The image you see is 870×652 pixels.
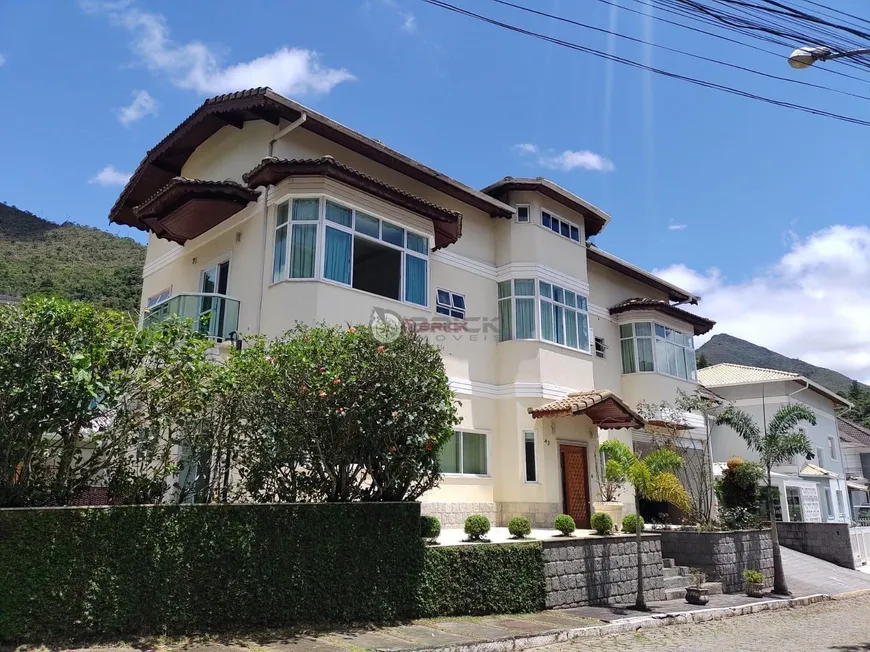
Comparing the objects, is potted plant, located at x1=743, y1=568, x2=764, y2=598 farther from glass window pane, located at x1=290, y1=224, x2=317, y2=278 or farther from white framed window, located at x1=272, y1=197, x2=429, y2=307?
glass window pane, located at x1=290, y1=224, x2=317, y2=278

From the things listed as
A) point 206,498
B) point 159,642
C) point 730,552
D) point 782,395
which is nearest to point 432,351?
point 206,498

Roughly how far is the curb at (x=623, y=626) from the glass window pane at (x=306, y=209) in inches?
342

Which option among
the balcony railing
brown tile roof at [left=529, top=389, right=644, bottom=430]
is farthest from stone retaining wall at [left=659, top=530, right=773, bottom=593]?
the balcony railing

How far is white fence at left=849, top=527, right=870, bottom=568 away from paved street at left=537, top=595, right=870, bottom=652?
9144 mm

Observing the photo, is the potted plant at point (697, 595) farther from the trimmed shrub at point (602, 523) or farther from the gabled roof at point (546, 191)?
the gabled roof at point (546, 191)

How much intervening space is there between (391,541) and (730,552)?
10.2 m

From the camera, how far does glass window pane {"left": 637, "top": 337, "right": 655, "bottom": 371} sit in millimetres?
22484

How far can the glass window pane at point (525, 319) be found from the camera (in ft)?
60.0

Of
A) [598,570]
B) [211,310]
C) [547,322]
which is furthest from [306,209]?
[598,570]

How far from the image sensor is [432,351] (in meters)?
10.5

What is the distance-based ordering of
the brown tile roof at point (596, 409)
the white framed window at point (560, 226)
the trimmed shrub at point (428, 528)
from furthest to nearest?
the white framed window at point (560, 226)
the brown tile roof at point (596, 409)
the trimmed shrub at point (428, 528)

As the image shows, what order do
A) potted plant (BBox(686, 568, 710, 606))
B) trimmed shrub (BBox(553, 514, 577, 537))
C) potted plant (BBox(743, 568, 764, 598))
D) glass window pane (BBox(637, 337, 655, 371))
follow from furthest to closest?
1. glass window pane (BBox(637, 337, 655, 371))
2. potted plant (BBox(743, 568, 764, 598))
3. trimmed shrub (BBox(553, 514, 577, 537))
4. potted plant (BBox(686, 568, 710, 606))

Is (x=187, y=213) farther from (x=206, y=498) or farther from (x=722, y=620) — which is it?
(x=722, y=620)

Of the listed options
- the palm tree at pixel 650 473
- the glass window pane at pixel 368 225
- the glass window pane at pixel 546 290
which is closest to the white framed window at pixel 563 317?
the glass window pane at pixel 546 290
